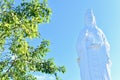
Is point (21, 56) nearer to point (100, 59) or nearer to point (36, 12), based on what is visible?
point (36, 12)

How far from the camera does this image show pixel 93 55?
3209 centimetres

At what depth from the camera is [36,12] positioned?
8.88 metres

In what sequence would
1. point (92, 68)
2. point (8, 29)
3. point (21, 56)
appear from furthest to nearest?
1. point (92, 68)
2. point (21, 56)
3. point (8, 29)

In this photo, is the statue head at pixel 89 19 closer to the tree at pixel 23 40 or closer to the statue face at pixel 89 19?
the statue face at pixel 89 19

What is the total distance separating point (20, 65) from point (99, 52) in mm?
23999

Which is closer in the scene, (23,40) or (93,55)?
(23,40)

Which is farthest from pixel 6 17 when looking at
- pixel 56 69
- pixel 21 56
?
pixel 56 69

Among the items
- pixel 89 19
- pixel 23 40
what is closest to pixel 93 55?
pixel 89 19

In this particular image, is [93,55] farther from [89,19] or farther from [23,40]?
[23,40]

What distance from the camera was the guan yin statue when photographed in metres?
31.4

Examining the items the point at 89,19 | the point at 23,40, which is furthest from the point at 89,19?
the point at 23,40

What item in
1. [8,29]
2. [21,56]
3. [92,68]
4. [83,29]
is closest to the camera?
[8,29]

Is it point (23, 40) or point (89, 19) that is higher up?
point (89, 19)

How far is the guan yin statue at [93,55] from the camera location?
31406 mm
